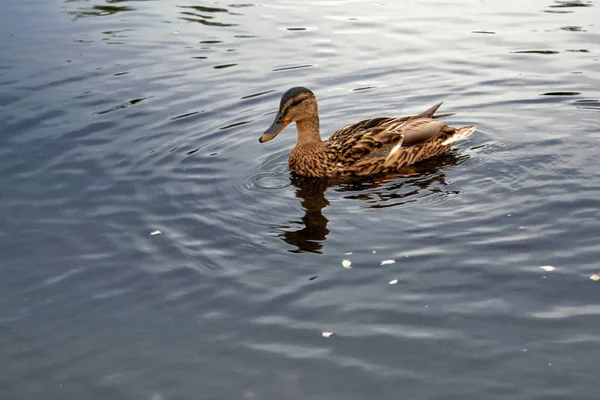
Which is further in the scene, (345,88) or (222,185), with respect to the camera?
(345,88)

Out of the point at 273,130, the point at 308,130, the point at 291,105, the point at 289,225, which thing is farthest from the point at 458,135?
the point at 289,225

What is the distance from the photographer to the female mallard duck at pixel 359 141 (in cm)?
1080

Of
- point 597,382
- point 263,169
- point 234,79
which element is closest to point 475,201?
point 263,169

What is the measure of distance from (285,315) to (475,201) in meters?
3.05

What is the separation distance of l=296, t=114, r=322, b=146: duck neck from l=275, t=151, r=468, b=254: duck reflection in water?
0.49m

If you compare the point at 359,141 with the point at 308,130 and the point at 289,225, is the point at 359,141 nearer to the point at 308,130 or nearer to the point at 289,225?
the point at 308,130

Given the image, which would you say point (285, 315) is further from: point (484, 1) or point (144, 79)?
point (484, 1)

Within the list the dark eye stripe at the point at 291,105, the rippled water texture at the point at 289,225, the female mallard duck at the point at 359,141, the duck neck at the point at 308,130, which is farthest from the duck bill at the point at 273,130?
the rippled water texture at the point at 289,225

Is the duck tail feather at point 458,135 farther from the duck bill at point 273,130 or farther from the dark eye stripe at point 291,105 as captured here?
the duck bill at point 273,130

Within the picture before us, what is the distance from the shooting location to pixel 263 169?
10961 millimetres

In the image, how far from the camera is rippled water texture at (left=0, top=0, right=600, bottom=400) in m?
6.57

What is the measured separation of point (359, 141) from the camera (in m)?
10.9

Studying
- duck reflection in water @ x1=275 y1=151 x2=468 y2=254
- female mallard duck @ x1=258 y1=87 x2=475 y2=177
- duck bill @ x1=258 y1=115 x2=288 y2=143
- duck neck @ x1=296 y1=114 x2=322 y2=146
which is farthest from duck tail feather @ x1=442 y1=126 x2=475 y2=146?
duck bill @ x1=258 y1=115 x2=288 y2=143

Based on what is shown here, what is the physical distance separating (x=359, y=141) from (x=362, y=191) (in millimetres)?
892
